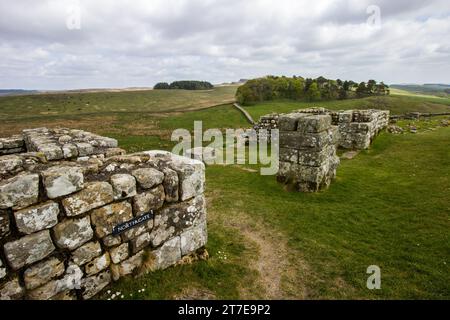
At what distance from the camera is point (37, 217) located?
345 cm

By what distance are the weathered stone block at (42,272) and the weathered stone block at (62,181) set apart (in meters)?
0.93

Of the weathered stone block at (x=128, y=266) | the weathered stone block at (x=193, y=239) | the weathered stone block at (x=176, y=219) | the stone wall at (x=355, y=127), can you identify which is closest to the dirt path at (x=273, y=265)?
the weathered stone block at (x=193, y=239)

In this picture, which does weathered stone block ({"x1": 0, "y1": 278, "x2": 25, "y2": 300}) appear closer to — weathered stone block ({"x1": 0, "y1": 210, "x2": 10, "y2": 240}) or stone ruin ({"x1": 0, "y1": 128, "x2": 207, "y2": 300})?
stone ruin ({"x1": 0, "y1": 128, "x2": 207, "y2": 300})

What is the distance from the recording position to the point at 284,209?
336 inches

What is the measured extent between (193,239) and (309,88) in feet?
211

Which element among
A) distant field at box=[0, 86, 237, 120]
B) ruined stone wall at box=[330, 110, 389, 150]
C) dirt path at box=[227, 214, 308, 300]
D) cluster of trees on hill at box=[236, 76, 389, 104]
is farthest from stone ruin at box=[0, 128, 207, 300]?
cluster of trees on hill at box=[236, 76, 389, 104]

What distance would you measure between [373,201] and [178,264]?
276 inches

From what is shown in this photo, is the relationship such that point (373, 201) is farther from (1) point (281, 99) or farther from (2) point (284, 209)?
(1) point (281, 99)

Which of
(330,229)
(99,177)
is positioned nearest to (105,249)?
(99,177)

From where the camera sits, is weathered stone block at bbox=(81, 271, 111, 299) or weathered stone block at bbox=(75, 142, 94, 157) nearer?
weathered stone block at bbox=(81, 271, 111, 299)

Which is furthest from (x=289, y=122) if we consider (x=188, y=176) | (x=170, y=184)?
(x=170, y=184)

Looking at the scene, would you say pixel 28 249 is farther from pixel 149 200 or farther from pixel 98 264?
pixel 149 200

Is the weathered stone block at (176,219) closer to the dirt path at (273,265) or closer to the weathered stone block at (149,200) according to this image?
the weathered stone block at (149,200)

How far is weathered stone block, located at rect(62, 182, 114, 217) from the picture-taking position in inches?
148
